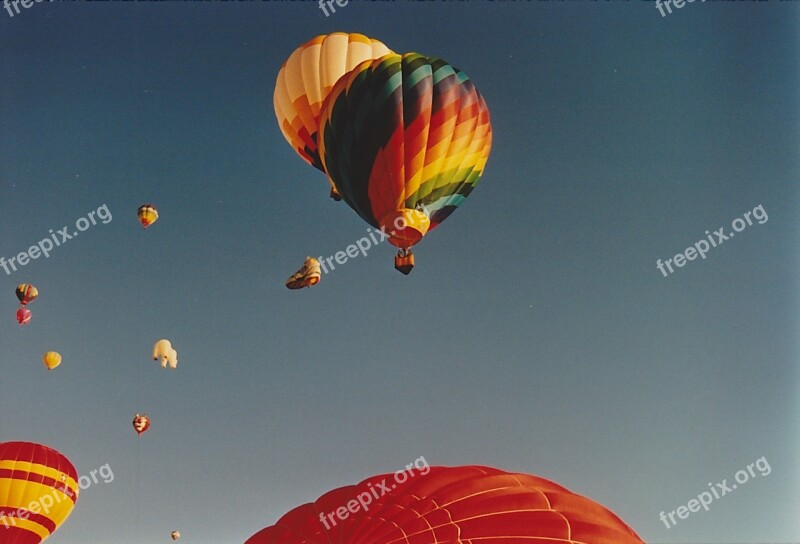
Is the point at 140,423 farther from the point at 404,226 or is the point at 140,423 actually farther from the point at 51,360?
the point at 404,226

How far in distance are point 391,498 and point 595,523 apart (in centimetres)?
184

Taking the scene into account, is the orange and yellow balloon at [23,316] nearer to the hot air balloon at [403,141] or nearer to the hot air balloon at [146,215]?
the hot air balloon at [146,215]

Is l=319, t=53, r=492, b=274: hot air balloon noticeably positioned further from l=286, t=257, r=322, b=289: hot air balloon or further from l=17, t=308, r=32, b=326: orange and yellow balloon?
l=17, t=308, r=32, b=326: orange and yellow balloon

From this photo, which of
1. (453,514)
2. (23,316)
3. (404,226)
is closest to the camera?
(453,514)

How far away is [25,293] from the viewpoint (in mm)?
15281

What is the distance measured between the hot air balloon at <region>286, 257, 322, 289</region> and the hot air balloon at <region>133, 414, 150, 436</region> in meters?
5.11

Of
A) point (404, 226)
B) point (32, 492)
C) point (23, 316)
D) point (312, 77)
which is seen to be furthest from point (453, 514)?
point (23, 316)

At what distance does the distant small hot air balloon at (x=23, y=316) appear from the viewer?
49.4 ft

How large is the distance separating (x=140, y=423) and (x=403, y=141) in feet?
25.7

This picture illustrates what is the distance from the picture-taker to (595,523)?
23.6 ft

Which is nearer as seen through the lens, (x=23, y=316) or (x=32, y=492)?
(x=32, y=492)

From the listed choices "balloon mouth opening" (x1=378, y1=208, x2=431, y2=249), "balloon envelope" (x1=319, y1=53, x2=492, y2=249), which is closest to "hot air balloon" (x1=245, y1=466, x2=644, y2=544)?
"balloon mouth opening" (x1=378, y1=208, x2=431, y2=249)

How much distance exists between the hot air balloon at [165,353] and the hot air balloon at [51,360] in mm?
2343

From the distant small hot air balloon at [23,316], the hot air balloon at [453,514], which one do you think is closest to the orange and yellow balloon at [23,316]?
the distant small hot air balloon at [23,316]
